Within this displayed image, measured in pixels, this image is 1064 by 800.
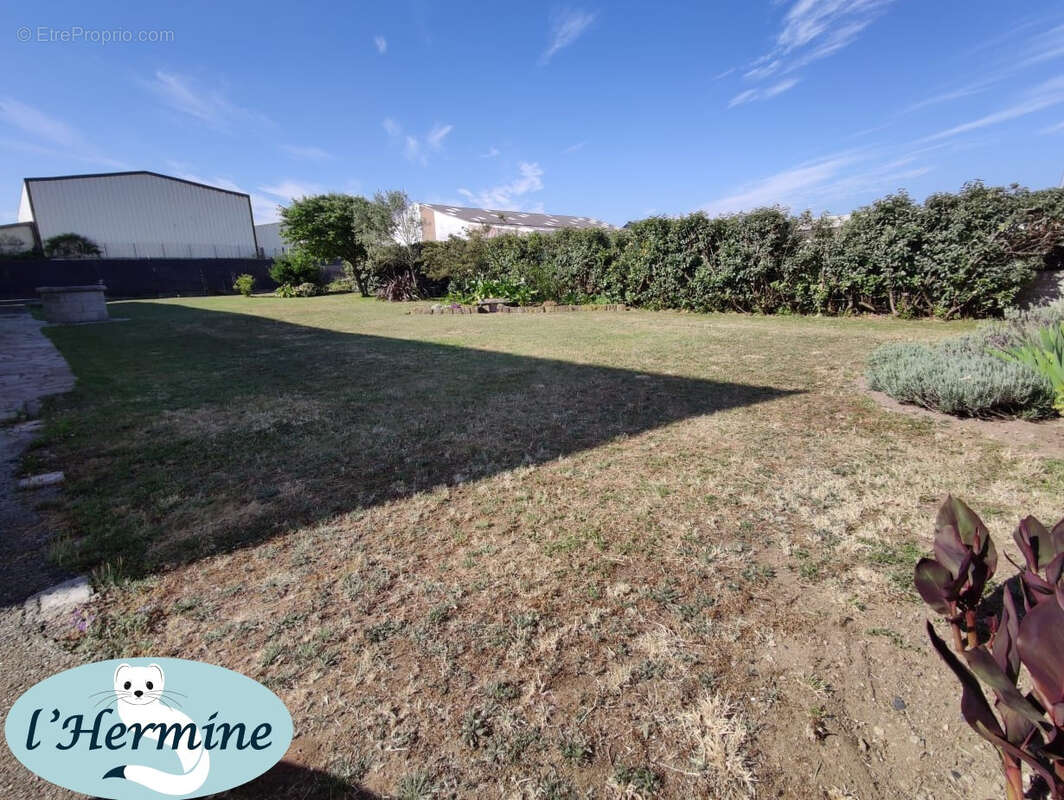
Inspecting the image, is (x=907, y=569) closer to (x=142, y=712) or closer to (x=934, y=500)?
(x=934, y=500)

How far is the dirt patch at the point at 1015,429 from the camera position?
2979 millimetres

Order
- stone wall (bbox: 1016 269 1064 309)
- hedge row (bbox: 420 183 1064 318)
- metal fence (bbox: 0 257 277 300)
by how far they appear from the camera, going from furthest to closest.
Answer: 1. metal fence (bbox: 0 257 277 300)
2. stone wall (bbox: 1016 269 1064 309)
3. hedge row (bbox: 420 183 1064 318)

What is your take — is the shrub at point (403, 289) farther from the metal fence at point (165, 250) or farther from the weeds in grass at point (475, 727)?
the metal fence at point (165, 250)

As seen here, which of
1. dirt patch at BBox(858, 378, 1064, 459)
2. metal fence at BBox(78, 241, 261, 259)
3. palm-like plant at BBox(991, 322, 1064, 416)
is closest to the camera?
dirt patch at BBox(858, 378, 1064, 459)

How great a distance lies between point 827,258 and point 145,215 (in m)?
37.5

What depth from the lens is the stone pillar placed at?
11.3m

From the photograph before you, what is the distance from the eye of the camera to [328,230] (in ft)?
67.8

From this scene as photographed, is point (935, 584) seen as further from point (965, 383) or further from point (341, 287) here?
point (341, 287)

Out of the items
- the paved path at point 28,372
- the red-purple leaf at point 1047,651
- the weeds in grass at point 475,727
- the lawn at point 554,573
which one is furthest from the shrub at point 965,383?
the paved path at point 28,372

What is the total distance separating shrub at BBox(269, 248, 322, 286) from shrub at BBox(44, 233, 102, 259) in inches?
491

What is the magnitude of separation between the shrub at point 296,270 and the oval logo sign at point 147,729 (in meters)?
25.1

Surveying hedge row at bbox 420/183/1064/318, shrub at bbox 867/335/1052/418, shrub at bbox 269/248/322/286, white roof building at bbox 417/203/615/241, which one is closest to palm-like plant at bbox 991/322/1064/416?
shrub at bbox 867/335/1052/418

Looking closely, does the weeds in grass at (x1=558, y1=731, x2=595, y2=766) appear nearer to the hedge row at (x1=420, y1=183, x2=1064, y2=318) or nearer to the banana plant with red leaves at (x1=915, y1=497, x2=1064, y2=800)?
the banana plant with red leaves at (x1=915, y1=497, x2=1064, y2=800)

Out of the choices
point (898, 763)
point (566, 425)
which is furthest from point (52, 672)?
point (566, 425)
